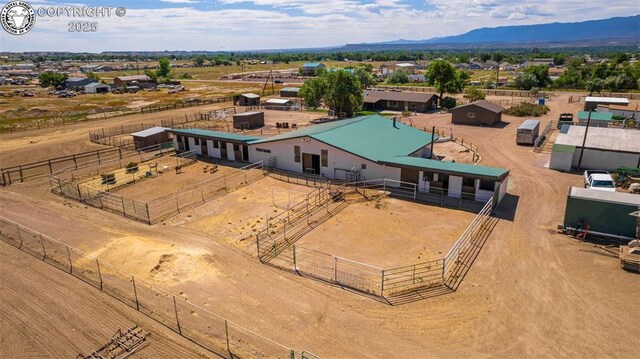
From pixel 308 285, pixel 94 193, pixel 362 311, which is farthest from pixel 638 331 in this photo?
pixel 94 193

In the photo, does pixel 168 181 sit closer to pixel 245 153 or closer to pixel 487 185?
pixel 245 153

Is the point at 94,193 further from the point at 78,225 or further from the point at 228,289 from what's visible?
the point at 228,289

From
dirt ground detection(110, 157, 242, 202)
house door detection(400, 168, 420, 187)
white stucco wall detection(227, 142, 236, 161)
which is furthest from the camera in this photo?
white stucco wall detection(227, 142, 236, 161)

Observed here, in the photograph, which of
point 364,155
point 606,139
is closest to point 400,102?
point 606,139

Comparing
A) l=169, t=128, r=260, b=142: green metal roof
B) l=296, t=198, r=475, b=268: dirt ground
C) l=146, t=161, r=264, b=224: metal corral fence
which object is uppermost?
l=169, t=128, r=260, b=142: green metal roof

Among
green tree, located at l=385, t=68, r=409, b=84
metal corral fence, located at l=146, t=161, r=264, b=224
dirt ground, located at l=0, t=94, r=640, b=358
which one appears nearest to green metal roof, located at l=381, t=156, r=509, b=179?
dirt ground, located at l=0, t=94, r=640, b=358

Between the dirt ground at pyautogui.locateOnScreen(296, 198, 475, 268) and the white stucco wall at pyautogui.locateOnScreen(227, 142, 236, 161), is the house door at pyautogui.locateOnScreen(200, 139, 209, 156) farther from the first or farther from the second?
the dirt ground at pyautogui.locateOnScreen(296, 198, 475, 268)
